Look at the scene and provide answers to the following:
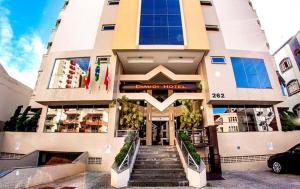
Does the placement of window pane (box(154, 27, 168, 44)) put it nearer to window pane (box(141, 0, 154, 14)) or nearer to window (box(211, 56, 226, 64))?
window pane (box(141, 0, 154, 14))

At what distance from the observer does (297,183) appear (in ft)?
24.2

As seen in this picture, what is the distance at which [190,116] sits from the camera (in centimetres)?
1419

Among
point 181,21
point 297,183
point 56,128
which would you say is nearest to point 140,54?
point 181,21

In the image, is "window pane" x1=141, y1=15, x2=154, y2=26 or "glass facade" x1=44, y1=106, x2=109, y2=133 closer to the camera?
"glass facade" x1=44, y1=106, x2=109, y2=133

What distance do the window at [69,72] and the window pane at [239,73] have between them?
42.6 feet

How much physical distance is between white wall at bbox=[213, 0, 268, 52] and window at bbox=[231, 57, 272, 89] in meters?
1.47

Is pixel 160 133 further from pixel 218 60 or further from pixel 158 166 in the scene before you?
pixel 218 60

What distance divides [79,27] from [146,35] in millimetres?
7101

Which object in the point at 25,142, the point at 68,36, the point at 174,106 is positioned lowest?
the point at 25,142

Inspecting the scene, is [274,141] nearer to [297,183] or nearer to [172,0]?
[297,183]

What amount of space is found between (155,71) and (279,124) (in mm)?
11636

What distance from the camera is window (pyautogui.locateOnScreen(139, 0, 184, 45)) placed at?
1440 centimetres

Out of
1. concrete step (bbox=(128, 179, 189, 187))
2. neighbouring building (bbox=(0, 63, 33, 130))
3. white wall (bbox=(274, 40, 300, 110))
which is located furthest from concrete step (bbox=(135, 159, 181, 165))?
white wall (bbox=(274, 40, 300, 110))

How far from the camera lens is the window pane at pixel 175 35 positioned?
14288 mm
